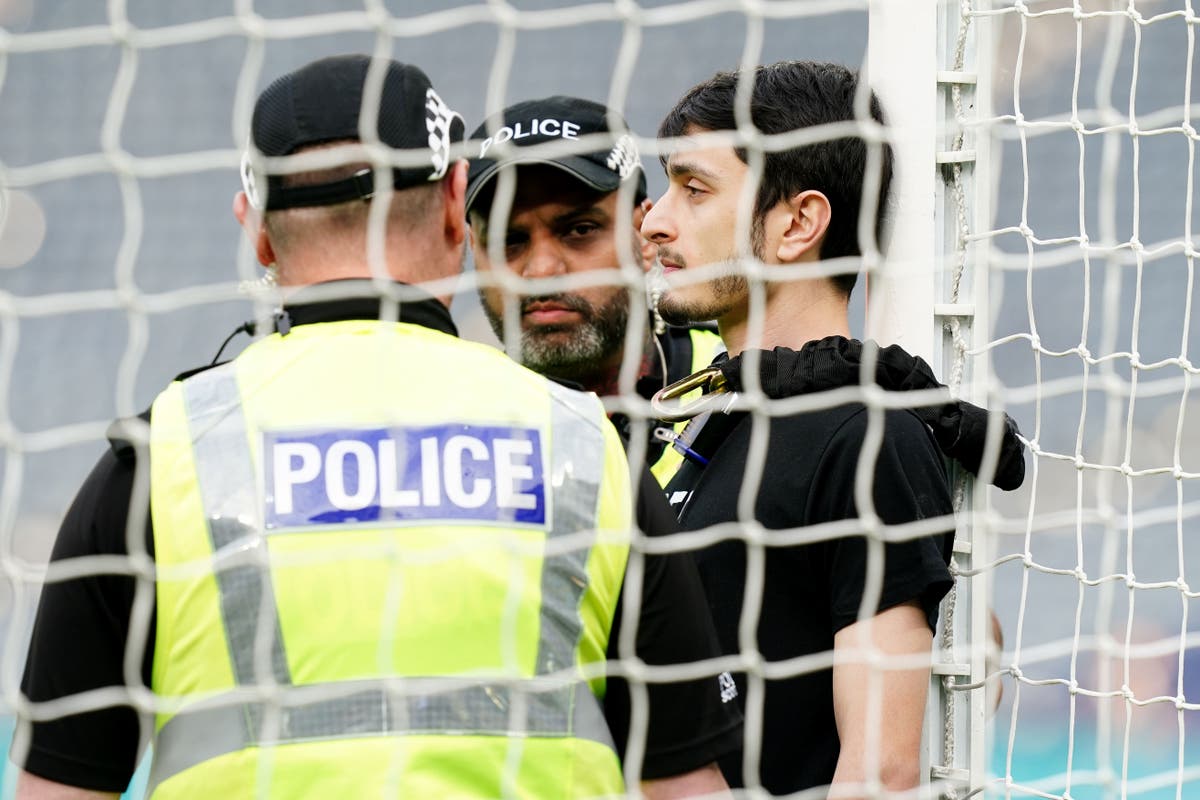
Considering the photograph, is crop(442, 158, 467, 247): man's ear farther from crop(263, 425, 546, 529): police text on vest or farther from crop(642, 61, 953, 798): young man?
crop(642, 61, 953, 798): young man

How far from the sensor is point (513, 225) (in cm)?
228

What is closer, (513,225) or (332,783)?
(332,783)

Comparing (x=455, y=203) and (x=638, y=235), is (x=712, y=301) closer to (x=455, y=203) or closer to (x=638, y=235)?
(x=455, y=203)

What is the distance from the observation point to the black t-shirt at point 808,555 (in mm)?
1453

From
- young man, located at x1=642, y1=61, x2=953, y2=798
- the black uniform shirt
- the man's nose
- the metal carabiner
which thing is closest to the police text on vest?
the black uniform shirt

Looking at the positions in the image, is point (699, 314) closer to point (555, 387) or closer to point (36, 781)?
point (555, 387)

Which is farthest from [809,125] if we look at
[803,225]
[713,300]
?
[713,300]

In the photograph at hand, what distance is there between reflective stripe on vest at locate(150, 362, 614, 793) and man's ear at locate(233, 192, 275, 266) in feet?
0.47

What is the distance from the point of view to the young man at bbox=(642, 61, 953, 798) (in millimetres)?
1408

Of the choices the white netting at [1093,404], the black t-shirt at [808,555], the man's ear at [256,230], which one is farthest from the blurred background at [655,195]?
the man's ear at [256,230]

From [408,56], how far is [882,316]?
10.4 feet

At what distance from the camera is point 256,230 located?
1.24m

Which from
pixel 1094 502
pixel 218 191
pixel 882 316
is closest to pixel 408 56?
pixel 218 191

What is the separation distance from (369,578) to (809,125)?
33.2 inches
